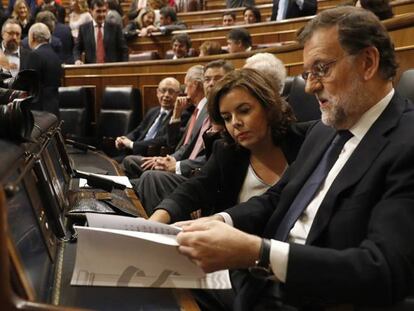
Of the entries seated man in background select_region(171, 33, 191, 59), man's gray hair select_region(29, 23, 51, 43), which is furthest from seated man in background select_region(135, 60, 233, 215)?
seated man in background select_region(171, 33, 191, 59)

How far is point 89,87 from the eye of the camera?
3.97 metres

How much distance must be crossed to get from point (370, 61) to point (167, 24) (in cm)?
437

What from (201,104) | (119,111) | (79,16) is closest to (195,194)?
(201,104)

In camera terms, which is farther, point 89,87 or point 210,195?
point 89,87

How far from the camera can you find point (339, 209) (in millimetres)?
903

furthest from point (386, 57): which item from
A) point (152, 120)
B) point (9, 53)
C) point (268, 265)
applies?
point (9, 53)

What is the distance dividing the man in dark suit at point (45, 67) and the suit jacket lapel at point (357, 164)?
105 inches

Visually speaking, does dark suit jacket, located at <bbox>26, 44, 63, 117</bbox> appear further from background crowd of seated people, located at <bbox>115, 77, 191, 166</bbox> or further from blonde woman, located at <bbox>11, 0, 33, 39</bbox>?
blonde woman, located at <bbox>11, 0, 33, 39</bbox>

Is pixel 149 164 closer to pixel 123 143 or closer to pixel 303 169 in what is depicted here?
pixel 123 143

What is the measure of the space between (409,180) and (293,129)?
2.25ft

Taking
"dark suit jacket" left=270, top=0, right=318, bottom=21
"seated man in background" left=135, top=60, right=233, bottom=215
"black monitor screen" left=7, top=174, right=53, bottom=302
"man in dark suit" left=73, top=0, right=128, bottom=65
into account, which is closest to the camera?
"black monitor screen" left=7, top=174, right=53, bottom=302

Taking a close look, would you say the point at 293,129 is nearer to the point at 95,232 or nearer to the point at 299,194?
the point at 299,194

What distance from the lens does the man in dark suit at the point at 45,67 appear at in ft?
11.1

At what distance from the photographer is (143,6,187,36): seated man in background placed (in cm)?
507
